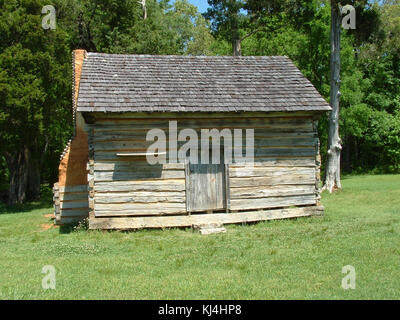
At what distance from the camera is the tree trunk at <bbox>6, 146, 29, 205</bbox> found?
21.7 m

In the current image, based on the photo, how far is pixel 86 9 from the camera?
2611 centimetres

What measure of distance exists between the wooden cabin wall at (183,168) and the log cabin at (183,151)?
0.09ft

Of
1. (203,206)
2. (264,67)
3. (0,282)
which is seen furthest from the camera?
(264,67)

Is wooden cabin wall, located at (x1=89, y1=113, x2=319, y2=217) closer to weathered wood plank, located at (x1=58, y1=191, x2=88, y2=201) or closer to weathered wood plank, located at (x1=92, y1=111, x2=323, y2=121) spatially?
weathered wood plank, located at (x1=92, y1=111, x2=323, y2=121)

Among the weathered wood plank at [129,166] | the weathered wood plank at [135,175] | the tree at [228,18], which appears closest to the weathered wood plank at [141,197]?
the weathered wood plank at [135,175]

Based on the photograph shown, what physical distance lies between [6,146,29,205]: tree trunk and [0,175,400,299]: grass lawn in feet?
32.4

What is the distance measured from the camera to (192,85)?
12.7 meters

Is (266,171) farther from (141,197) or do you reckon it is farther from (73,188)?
(73,188)

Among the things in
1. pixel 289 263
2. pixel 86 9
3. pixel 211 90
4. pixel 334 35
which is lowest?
pixel 289 263

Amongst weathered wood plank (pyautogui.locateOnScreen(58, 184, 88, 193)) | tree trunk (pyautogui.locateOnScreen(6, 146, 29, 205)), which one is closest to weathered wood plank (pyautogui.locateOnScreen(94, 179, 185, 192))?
weathered wood plank (pyautogui.locateOnScreen(58, 184, 88, 193))
